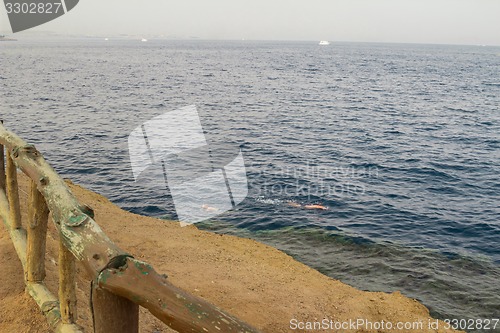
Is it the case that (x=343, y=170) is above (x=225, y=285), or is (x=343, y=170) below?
below

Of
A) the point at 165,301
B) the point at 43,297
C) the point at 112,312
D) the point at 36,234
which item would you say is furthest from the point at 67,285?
the point at 165,301

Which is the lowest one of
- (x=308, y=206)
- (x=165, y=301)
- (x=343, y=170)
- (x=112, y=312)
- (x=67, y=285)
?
(x=343, y=170)

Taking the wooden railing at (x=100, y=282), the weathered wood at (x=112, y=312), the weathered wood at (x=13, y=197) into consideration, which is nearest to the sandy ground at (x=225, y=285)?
the weathered wood at (x=13, y=197)

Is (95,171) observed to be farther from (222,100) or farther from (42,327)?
(222,100)

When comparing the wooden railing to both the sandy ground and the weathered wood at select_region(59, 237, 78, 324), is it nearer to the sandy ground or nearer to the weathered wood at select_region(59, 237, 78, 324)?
the weathered wood at select_region(59, 237, 78, 324)

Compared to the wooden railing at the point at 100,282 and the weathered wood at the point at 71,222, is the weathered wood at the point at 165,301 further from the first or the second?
the weathered wood at the point at 71,222

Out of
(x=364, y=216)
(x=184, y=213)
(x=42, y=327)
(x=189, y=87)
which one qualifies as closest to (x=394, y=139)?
(x=364, y=216)

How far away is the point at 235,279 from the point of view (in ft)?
27.4

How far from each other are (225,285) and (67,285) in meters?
4.04

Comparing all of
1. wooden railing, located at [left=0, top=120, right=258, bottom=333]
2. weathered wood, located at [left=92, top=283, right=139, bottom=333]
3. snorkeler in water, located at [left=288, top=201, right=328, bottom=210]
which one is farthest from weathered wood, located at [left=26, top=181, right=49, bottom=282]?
snorkeler in water, located at [left=288, top=201, right=328, bottom=210]

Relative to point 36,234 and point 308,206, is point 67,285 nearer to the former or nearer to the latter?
point 36,234

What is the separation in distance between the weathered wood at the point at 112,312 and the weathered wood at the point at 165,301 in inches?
5.0

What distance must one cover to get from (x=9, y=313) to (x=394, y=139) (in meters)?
29.3

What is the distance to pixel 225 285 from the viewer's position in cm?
790
